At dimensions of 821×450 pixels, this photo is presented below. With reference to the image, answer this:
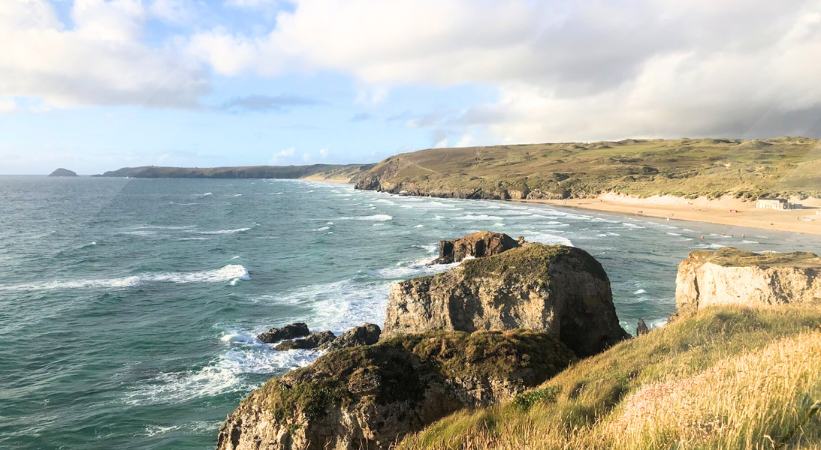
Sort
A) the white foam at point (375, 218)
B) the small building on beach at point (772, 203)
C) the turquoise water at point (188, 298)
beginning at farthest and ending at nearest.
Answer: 1. the white foam at point (375, 218)
2. the small building on beach at point (772, 203)
3. the turquoise water at point (188, 298)

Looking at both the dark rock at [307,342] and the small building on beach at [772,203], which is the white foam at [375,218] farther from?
the small building on beach at [772,203]

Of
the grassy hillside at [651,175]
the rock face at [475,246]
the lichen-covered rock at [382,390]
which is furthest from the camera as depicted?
the grassy hillside at [651,175]

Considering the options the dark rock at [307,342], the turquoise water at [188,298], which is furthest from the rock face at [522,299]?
the dark rock at [307,342]

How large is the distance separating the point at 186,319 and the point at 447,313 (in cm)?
2062

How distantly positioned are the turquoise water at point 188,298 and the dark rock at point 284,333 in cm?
75

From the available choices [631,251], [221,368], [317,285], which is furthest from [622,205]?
[221,368]

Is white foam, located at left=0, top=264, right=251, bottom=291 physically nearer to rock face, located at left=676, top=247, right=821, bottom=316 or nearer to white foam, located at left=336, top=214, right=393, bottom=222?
rock face, located at left=676, top=247, right=821, bottom=316

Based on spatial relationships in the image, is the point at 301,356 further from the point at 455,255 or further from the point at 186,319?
the point at 455,255

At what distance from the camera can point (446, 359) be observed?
10.3 metres

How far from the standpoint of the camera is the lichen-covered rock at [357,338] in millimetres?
24641

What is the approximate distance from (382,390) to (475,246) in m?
34.2

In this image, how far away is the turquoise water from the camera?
19.9 m

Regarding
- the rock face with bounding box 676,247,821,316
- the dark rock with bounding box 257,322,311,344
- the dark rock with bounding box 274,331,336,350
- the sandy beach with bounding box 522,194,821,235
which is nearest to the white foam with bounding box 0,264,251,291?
the dark rock with bounding box 257,322,311,344

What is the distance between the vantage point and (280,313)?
1281 inches
